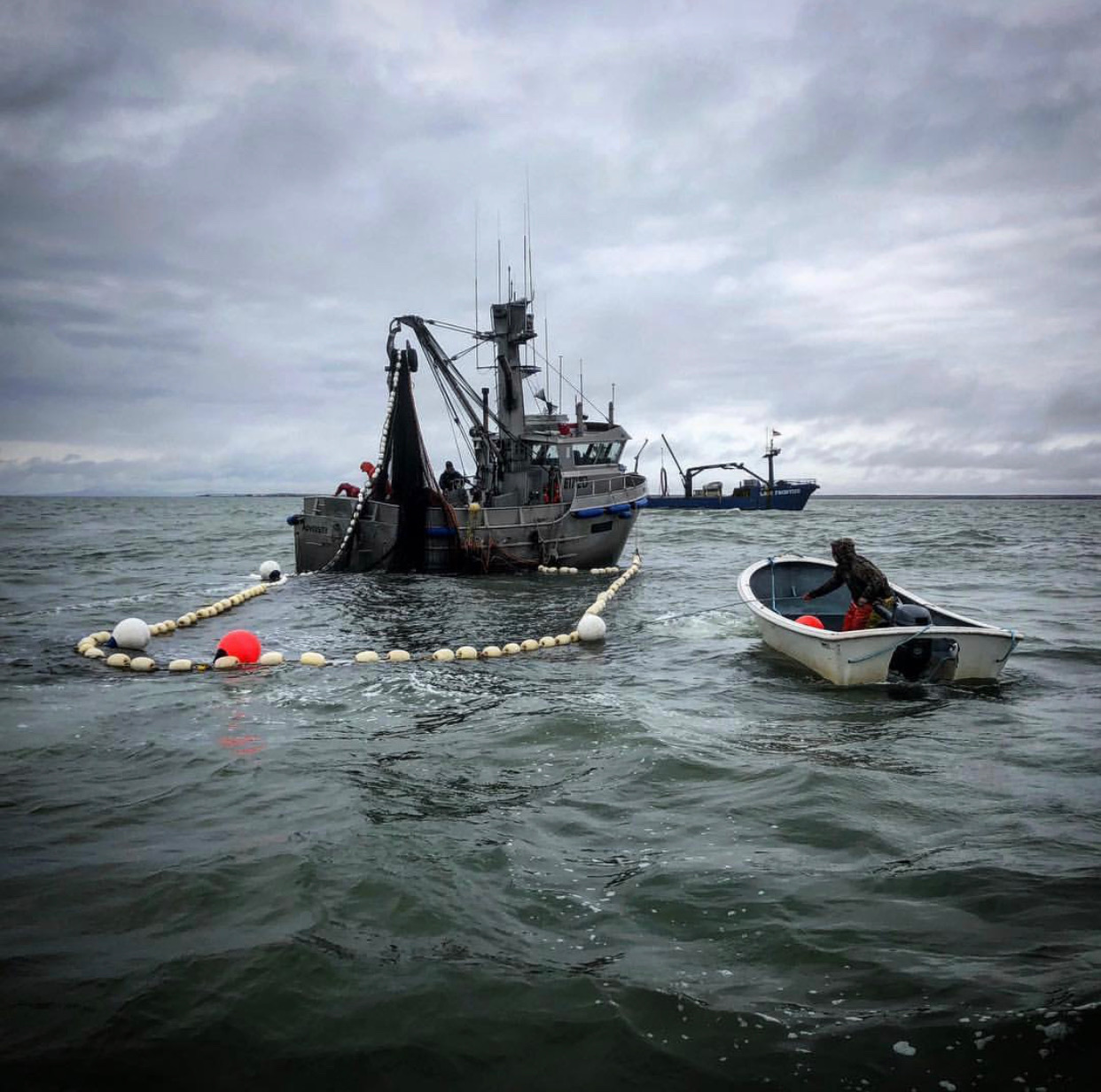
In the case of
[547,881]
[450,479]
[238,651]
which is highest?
[450,479]

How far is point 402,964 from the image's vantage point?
13.0ft

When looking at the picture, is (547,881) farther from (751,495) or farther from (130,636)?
(751,495)

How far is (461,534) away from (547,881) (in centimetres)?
1696

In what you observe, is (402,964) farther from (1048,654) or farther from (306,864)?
(1048,654)

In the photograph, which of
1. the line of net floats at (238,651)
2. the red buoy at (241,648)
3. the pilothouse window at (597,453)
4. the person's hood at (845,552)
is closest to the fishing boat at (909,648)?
the person's hood at (845,552)

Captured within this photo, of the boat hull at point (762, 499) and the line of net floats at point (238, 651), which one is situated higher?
the boat hull at point (762, 499)

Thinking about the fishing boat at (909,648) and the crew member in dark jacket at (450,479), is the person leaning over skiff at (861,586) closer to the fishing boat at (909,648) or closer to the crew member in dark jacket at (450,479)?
the fishing boat at (909,648)

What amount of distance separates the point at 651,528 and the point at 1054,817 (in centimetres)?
4654

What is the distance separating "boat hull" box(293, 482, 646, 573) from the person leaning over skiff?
12159 millimetres

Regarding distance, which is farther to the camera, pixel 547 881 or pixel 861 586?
pixel 861 586

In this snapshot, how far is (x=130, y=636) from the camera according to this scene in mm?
12047

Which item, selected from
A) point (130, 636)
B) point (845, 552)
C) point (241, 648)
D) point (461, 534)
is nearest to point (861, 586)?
point (845, 552)

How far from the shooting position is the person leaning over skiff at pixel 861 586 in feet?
33.7

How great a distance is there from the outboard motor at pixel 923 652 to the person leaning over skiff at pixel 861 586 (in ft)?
1.70
